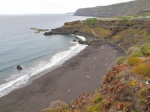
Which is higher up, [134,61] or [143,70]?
[134,61]

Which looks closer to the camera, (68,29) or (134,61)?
(134,61)

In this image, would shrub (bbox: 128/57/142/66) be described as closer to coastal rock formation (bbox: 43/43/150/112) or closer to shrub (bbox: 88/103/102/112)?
coastal rock formation (bbox: 43/43/150/112)

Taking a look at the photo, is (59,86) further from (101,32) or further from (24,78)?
(101,32)

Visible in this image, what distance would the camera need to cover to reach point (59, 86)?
4144 centimetres

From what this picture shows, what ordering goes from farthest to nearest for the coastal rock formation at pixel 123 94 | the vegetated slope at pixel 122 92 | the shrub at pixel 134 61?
the shrub at pixel 134 61, the vegetated slope at pixel 122 92, the coastal rock formation at pixel 123 94

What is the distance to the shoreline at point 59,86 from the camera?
34125 millimetres

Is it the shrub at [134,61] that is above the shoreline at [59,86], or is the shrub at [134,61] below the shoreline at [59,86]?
above

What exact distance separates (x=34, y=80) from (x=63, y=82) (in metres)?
6.99

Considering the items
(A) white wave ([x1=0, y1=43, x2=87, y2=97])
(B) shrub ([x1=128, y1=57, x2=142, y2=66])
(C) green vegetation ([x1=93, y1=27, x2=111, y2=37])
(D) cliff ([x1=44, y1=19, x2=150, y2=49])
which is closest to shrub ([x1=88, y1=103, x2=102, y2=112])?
(B) shrub ([x1=128, y1=57, x2=142, y2=66])

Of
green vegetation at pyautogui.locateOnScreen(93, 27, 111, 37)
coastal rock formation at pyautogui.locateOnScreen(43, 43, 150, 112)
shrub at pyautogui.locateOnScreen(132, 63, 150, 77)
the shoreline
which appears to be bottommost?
the shoreline

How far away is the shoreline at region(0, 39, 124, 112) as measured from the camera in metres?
34.1

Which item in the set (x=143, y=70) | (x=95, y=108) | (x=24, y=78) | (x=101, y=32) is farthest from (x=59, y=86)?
(x=101, y=32)

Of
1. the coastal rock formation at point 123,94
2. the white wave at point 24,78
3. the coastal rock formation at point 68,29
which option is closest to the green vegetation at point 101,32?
the coastal rock formation at point 68,29

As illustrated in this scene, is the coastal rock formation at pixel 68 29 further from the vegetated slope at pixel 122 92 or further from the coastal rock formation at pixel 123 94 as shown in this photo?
the coastal rock formation at pixel 123 94
